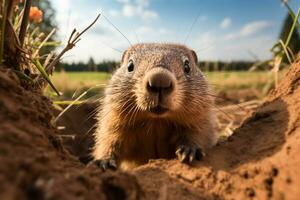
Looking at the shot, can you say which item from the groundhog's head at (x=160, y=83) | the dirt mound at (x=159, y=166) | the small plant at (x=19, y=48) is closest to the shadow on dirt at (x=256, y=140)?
the dirt mound at (x=159, y=166)

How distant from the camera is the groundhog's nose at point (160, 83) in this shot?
141 inches

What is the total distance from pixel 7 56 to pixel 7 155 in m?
1.65

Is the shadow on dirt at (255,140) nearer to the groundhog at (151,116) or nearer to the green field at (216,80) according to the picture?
the groundhog at (151,116)

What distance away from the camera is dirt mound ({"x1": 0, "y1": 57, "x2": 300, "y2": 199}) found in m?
1.80

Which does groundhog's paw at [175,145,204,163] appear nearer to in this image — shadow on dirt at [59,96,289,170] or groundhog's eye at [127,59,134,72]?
shadow on dirt at [59,96,289,170]

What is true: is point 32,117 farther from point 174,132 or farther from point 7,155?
point 174,132

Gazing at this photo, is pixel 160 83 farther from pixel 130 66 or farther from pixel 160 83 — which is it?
pixel 130 66

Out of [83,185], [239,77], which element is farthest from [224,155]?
[239,77]

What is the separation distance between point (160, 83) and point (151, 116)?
0.52 m

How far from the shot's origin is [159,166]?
3.19 meters

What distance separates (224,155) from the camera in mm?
3426

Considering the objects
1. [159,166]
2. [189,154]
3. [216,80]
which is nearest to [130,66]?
[189,154]

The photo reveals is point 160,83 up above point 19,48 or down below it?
below

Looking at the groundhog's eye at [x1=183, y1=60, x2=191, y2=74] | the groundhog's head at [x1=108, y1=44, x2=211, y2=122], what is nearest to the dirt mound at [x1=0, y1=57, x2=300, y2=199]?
the groundhog's head at [x1=108, y1=44, x2=211, y2=122]
